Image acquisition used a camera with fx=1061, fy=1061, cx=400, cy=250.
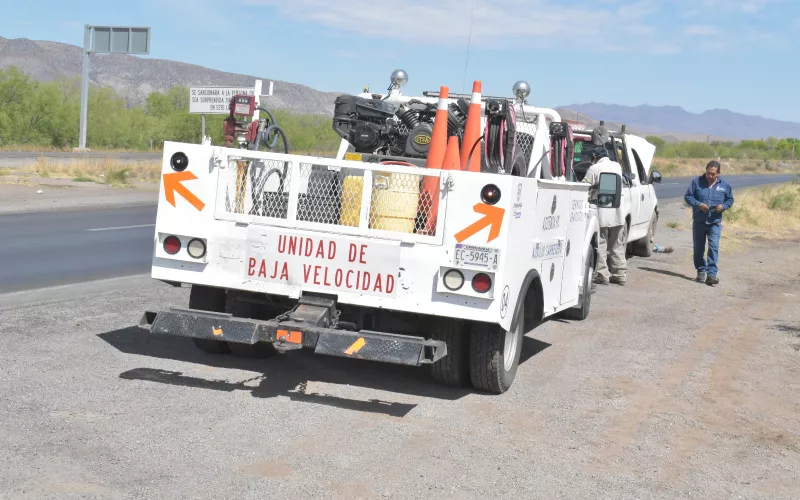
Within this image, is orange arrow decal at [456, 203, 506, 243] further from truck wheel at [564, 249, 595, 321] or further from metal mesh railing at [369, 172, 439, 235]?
truck wheel at [564, 249, 595, 321]

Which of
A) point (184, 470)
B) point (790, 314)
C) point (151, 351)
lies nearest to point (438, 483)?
point (184, 470)

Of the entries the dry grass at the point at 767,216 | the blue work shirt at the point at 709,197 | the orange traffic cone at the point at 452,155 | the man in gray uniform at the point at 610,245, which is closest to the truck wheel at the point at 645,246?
the blue work shirt at the point at 709,197

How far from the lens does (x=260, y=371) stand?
7785 mm

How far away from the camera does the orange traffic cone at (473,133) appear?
786cm

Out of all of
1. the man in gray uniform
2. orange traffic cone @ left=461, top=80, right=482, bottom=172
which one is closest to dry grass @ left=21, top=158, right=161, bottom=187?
the man in gray uniform

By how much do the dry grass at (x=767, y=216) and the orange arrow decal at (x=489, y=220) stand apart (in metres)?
21.1

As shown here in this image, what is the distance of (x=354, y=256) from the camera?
275 inches

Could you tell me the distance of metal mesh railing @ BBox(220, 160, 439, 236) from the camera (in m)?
6.94

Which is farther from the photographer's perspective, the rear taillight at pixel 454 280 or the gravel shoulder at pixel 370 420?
the rear taillight at pixel 454 280

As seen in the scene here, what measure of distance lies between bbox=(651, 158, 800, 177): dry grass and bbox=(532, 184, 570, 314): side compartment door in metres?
69.2

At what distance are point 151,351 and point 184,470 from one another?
301 cm

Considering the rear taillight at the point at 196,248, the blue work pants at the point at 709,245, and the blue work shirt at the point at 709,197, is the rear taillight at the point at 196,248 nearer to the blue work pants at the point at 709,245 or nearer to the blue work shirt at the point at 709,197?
the blue work shirt at the point at 709,197

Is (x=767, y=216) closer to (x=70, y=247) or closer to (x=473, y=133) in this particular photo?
(x=70, y=247)

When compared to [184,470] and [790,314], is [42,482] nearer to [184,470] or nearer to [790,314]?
[184,470]
